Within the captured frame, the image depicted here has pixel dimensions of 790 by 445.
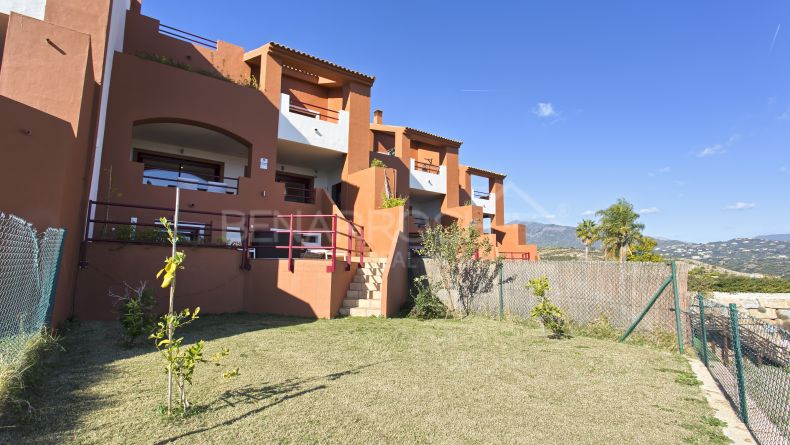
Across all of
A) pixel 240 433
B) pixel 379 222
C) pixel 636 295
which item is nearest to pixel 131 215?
pixel 379 222

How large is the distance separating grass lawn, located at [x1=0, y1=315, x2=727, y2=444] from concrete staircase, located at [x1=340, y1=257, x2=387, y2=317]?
2.82m

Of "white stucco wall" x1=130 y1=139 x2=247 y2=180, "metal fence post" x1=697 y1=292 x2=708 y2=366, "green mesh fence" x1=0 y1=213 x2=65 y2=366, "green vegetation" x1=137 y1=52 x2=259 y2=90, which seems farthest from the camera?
"white stucco wall" x1=130 y1=139 x2=247 y2=180

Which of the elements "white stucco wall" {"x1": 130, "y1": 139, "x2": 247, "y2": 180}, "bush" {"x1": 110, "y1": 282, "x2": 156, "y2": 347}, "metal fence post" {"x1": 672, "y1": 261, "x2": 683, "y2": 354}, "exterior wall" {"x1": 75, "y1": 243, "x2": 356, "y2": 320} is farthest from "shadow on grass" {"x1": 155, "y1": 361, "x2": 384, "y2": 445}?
"white stucco wall" {"x1": 130, "y1": 139, "x2": 247, "y2": 180}

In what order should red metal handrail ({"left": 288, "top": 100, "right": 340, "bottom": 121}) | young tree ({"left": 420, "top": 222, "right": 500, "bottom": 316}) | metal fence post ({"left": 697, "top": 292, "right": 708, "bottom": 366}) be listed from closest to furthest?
1. metal fence post ({"left": 697, "top": 292, "right": 708, "bottom": 366})
2. young tree ({"left": 420, "top": 222, "right": 500, "bottom": 316})
3. red metal handrail ({"left": 288, "top": 100, "right": 340, "bottom": 121})

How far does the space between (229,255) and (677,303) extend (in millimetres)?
9437

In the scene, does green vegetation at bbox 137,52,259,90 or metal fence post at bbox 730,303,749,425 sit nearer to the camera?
metal fence post at bbox 730,303,749,425

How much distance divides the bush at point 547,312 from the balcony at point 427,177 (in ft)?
45.0

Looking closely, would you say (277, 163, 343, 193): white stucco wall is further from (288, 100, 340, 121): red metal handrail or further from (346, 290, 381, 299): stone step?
(346, 290, 381, 299): stone step

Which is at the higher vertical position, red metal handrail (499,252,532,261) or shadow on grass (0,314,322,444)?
red metal handrail (499,252,532,261)

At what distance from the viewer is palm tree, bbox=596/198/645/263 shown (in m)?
39.0

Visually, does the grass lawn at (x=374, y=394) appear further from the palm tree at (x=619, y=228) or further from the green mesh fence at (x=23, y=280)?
the palm tree at (x=619, y=228)

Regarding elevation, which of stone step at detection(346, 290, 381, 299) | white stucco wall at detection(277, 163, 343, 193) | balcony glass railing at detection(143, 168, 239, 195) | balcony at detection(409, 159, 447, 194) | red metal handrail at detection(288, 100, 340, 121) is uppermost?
red metal handrail at detection(288, 100, 340, 121)

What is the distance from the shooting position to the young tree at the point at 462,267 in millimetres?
10594

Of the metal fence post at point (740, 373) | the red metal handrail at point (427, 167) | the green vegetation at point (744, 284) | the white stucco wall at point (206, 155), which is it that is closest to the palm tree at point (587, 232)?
the green vegetation at point (744, 284)
